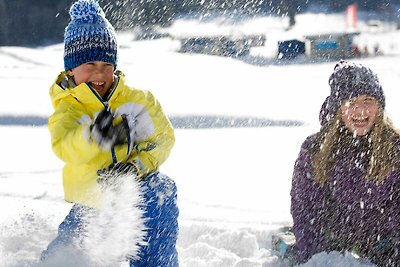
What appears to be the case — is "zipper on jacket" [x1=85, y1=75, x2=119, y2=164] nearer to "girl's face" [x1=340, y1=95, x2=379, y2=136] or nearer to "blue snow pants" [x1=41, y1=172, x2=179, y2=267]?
"blue snow pants" [x1=41, y1=172, x2=179, y2=267]

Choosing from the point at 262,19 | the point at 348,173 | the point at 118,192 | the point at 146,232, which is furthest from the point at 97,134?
the point at 262,19

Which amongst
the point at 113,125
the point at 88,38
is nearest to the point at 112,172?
the point at 113,125

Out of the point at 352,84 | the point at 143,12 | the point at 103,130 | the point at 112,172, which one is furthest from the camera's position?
the point at 143,12

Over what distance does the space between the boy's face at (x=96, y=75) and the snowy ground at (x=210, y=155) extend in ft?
2.78

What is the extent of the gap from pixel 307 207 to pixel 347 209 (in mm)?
164

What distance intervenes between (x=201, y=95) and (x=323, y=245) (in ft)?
24.4

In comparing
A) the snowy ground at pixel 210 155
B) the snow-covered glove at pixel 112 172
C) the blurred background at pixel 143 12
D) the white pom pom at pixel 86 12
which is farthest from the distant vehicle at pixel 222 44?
the snow-covered glove at pixel 112 172

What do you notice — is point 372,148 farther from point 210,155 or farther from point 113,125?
point 210,155

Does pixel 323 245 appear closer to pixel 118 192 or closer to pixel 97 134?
pixel 118 192

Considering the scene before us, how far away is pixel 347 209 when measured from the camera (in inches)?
110

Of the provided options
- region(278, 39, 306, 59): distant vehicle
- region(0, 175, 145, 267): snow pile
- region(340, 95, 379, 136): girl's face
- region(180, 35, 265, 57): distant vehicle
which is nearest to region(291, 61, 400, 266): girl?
region(340, 95, 379, 136): girl's face

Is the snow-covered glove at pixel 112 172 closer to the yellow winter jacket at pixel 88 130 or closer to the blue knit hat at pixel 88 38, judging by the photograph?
the yellow winter jacket at pixel 88 130

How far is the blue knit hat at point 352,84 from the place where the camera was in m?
2.66

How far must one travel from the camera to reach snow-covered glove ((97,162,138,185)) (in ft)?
8.00
